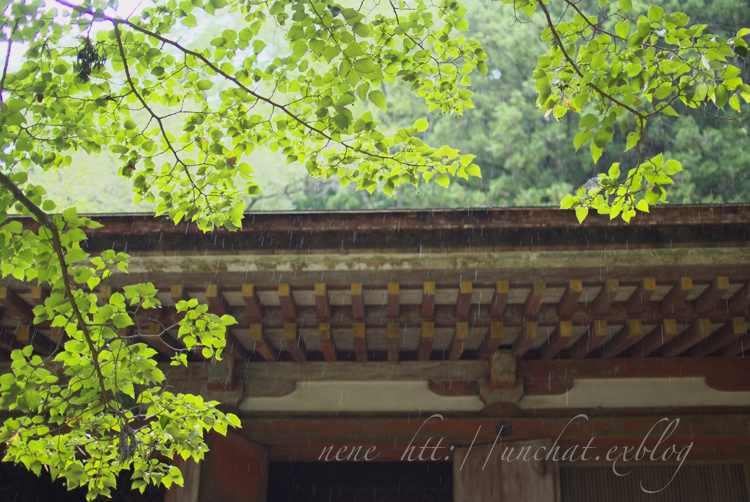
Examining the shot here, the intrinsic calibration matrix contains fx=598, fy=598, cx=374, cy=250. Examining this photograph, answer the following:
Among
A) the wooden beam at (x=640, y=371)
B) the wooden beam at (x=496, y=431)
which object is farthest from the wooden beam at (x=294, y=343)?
the wooden beam at (x=640, y=371)

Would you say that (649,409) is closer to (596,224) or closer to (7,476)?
(596,224)

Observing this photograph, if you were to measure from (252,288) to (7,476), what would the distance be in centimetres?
373

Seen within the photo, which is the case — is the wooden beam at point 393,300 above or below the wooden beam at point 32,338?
above

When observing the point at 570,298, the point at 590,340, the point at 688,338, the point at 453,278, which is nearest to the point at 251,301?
the point at 453,278

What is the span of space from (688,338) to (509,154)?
9.25 m

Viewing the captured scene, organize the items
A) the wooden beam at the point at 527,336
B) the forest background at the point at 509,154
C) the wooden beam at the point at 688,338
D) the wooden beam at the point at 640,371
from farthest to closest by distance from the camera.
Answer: the forest background at the point at 509,154, the wooden beam at the point at 640,371, the wooden beam at the point at 527,336, the wooden beam at the point at 688,338

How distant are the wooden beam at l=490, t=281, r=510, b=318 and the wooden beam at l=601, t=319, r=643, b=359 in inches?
38.6

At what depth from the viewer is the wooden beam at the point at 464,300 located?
14.1 ft

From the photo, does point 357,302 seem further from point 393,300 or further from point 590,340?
point 590,340

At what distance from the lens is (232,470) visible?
498cm

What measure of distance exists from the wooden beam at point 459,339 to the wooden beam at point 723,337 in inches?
79.1

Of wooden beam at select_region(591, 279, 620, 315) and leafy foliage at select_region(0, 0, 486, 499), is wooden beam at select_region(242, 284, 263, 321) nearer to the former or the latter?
leafy foliage at select_region(0, 0, 486, 499)

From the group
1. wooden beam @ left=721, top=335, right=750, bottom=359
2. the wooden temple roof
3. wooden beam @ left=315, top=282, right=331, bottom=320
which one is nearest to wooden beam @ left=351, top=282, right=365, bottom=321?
the wooden temple roof

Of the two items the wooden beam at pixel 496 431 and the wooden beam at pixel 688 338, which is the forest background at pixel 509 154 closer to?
the wooden beam at pixel 688 338
